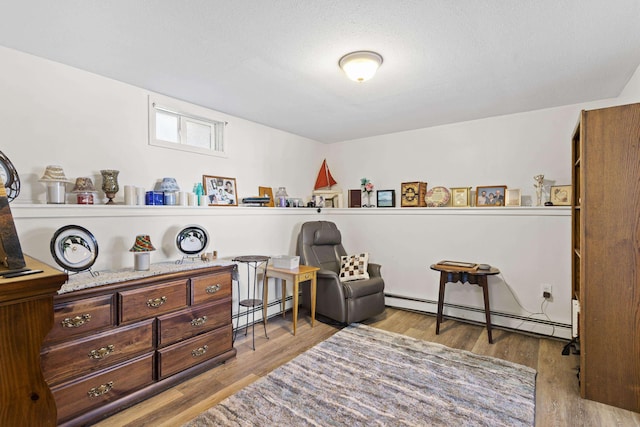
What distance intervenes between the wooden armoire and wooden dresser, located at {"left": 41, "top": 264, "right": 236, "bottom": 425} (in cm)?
266

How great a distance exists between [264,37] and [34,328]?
5.87 feet

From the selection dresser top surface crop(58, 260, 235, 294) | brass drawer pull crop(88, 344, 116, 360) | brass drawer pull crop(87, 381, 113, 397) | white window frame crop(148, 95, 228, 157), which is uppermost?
white window frame crop(148, 95, 228, 157)

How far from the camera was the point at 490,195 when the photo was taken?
3.46m

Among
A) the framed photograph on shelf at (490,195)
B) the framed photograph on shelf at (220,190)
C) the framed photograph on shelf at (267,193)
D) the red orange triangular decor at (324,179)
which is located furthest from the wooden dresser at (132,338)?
the framed photograph on shelf at (490,195)

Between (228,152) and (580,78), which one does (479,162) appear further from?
(228,152)

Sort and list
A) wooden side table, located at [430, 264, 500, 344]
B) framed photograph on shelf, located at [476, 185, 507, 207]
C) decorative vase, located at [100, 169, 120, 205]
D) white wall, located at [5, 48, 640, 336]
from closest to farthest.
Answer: white wall, located at [5, 48, 640, 336]
decorative vase, located at [100, 169, 120, 205]
wooden side table, located at [430, 264, 500, 344]
framed photograph on shelf, located at [476, 185, 507, 207]

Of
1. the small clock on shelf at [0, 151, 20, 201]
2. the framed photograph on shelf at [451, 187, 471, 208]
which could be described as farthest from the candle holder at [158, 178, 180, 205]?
the framed photograph on shelf at [451, 187, 471, 208]

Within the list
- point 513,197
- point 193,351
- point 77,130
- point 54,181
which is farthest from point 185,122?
point 513,197

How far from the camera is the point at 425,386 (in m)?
2.28

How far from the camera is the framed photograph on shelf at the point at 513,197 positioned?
3.28 m

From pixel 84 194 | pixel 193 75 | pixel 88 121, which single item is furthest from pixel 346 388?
pixel 88 121

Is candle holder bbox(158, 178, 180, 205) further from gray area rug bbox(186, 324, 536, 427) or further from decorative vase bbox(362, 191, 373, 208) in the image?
decorative vase bbox(362, 191, 373, 208)

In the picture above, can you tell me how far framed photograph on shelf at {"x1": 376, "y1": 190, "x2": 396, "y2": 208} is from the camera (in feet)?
13.6

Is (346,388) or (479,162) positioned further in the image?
(479,162)
